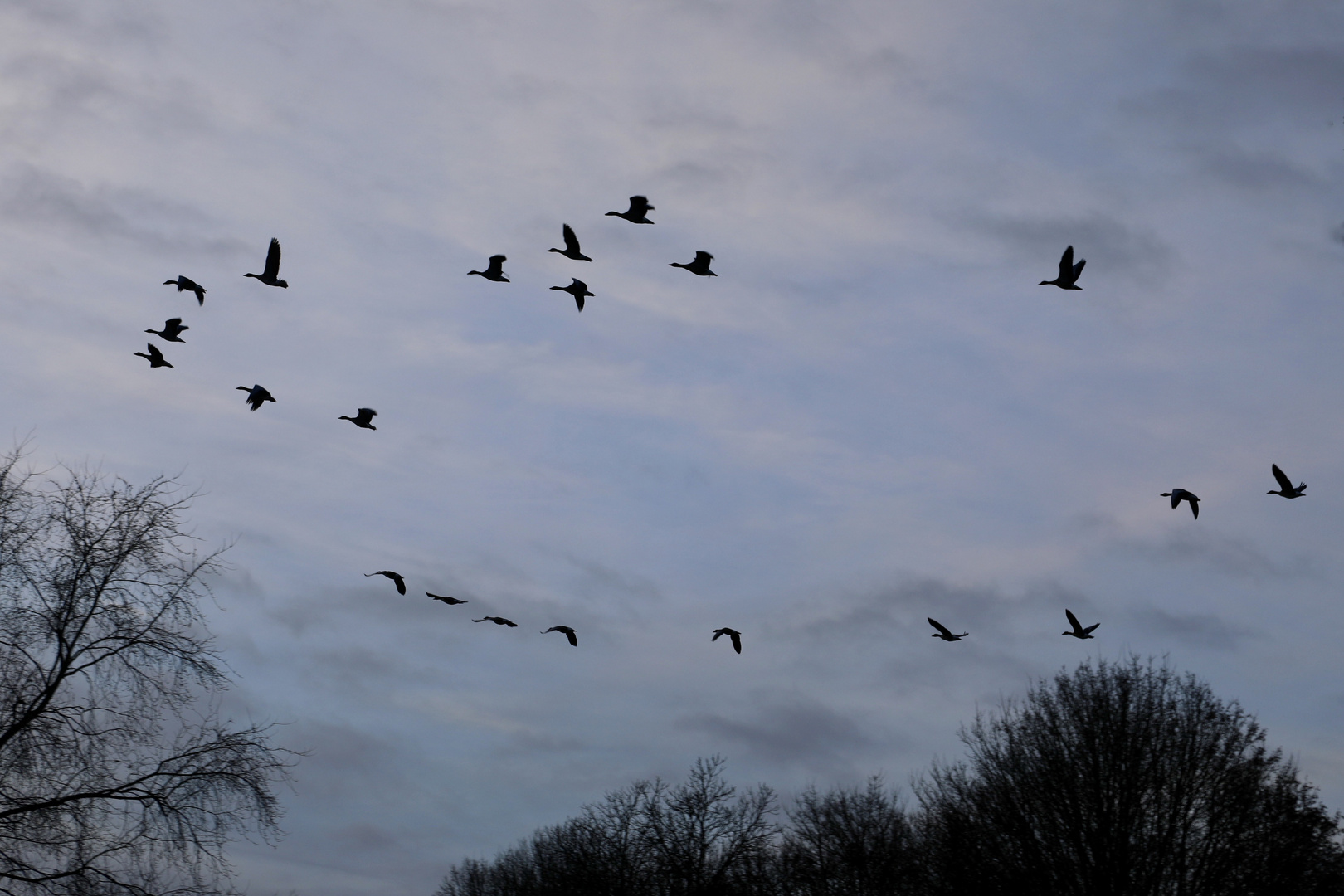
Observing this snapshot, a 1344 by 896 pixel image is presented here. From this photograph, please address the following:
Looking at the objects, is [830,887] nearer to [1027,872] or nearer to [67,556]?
[1027,872]

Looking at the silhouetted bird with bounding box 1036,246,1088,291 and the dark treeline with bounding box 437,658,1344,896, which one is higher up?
the silhouetted bird with bounding box 1036,246,1088,291

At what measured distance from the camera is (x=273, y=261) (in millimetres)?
18984

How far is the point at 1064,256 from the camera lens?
19391 mm

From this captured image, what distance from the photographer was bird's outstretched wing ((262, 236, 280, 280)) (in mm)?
18938

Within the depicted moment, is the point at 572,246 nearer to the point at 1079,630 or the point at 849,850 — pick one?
the point at 1079,630

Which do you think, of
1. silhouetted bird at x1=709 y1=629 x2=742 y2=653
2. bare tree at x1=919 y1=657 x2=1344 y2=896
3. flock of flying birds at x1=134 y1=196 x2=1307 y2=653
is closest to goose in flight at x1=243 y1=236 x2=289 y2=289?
flock of flying birds at x1=134 y1=196 x2=1307 y2=653

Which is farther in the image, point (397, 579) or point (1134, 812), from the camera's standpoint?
point (1134, 812)

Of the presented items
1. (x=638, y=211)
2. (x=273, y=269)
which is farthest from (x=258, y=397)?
(x=638, y=211)

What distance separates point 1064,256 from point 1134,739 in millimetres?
15835

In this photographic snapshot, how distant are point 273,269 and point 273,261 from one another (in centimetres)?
12

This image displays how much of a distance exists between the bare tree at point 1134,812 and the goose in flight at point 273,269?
70.8 feet

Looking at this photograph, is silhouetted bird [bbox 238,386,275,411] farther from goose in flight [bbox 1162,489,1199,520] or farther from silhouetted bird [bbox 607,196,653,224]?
goose in flight [bbox 1162,489,1199,520]

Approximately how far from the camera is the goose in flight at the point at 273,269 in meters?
19.0

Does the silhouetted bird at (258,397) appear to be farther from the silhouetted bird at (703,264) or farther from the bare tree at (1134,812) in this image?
the bare tree at (1134,812)
